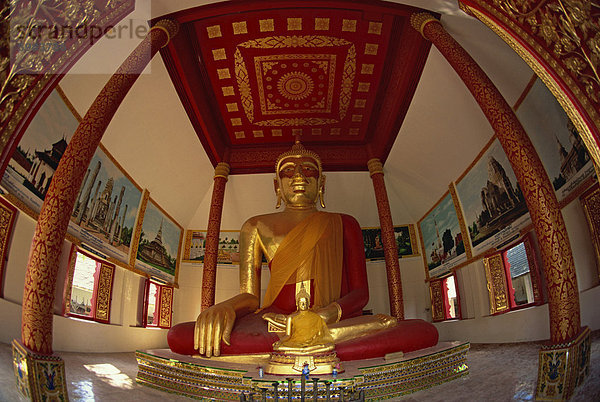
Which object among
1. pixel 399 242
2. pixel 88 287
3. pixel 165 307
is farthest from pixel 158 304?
pixel 399 242

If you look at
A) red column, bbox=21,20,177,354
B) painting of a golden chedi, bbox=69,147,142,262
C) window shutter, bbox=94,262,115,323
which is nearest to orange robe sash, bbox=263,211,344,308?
red column, bbox=21,20,177,354

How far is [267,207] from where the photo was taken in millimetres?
8820

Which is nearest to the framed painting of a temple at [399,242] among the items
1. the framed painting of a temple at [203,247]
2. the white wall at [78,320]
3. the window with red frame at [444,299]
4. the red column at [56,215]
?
the window with red frame at [444,299]

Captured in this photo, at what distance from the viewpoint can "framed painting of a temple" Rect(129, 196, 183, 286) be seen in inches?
284

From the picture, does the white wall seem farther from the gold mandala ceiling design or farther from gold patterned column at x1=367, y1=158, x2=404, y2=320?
gold patterned column at x1=367, y1=158, x2=404, y2=320

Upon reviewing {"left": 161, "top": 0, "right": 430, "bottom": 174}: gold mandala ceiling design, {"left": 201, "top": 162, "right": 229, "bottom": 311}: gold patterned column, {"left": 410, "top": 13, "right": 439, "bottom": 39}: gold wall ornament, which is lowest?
{"left": 201, "top": 162, "right": 229, "bottom": 311}: gold patterned column

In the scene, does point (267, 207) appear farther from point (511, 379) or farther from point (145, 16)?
point (511, 379)

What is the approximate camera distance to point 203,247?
8.88 metres

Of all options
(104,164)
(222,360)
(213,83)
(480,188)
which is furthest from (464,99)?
(104,164)

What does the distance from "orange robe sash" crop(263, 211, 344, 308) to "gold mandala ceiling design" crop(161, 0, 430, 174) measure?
2721 mm

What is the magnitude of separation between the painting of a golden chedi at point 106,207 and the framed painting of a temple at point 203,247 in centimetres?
196

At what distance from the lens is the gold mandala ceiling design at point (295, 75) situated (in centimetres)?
519

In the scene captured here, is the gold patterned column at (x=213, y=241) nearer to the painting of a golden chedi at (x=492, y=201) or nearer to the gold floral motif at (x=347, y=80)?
the gold floral motif at (x=347, y=80)

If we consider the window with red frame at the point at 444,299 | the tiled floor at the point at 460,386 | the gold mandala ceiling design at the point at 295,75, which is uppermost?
the gold mandala ceiling design at the point at 295,75
